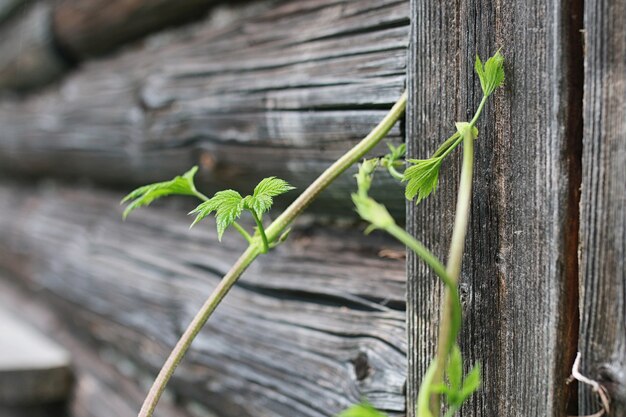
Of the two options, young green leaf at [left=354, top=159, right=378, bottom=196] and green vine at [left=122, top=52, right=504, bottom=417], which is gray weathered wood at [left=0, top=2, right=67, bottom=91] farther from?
young green leaf at [left=354, top=159, right=378, bottom=196]

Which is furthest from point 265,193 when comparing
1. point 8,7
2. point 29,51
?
point 8,7

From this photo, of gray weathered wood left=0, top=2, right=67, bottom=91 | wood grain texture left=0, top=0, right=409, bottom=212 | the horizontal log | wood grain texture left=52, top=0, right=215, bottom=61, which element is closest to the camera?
wood grain texture left=0, top=0, right=409, bottom=212

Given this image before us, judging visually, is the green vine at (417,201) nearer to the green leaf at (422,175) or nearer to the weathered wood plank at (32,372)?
the green leaf at (422,175)

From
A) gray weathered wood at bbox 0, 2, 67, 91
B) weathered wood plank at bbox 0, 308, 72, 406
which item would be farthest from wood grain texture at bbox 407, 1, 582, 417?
gray weathered wood at bbox 0, 2, 67, 91

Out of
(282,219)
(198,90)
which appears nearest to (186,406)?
(198,90)

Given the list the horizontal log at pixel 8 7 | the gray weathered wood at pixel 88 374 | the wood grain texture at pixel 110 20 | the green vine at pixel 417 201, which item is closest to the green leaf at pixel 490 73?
the green vine at pixel 417 201

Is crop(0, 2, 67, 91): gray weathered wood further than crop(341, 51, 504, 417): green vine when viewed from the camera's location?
Yes

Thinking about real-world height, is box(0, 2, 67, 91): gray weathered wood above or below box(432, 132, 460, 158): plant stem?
above

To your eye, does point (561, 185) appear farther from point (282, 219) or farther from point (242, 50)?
point (242, 50)
